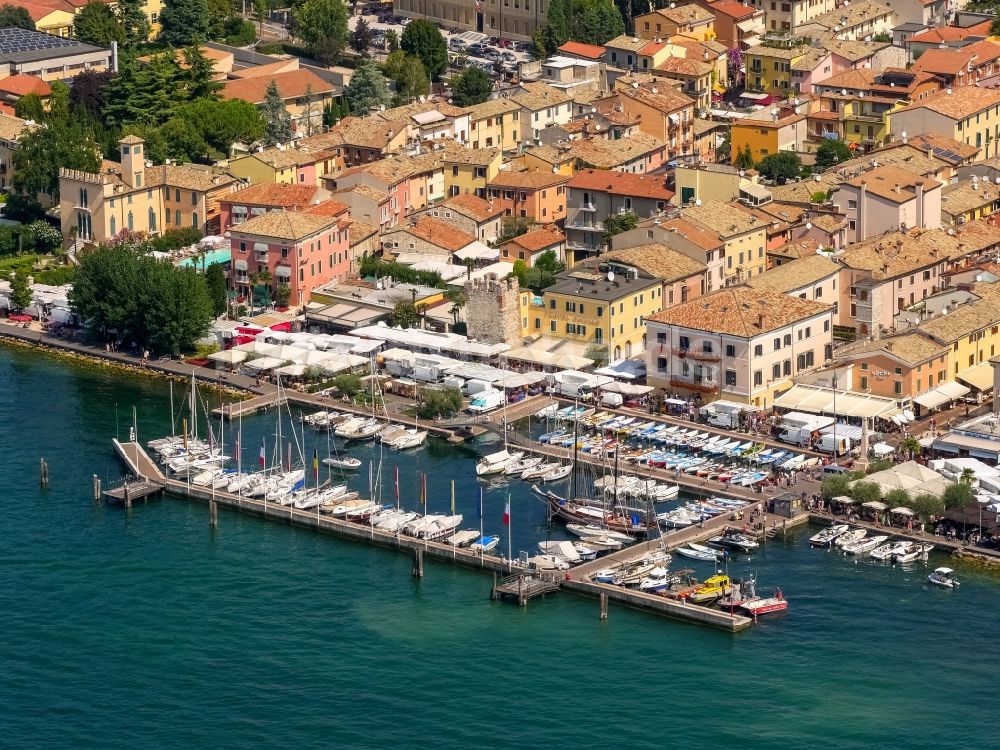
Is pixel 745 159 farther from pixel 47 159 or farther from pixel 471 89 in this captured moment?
pixel 47 159

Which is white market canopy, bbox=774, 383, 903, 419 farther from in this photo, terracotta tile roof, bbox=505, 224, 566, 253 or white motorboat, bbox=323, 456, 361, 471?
terracotta tile roof, bbox=505, 224, 566, 253

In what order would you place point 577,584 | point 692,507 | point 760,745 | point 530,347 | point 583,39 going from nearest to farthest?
point 760,745 < point 577,584 < point 692,507 < point 530,347 < point 583,39

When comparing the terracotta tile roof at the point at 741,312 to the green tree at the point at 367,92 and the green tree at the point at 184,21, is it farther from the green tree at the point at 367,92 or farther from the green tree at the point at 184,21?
the green tree at the point at 184,21

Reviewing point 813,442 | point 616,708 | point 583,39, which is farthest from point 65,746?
point 583,39

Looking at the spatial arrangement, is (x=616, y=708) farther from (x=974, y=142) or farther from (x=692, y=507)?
(x=974, y=142)

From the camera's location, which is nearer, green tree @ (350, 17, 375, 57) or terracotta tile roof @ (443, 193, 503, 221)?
terracotta tile roof @ (443, 193, 503, 221)

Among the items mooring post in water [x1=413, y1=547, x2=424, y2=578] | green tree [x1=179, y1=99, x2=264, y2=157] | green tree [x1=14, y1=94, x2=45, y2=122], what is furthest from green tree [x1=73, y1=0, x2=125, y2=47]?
mooring post in water [x1=413, y1=547, x2=424, y2=578]

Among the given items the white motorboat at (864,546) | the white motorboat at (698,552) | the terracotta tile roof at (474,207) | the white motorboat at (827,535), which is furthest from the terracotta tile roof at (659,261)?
the white motorboat at (864,546)
